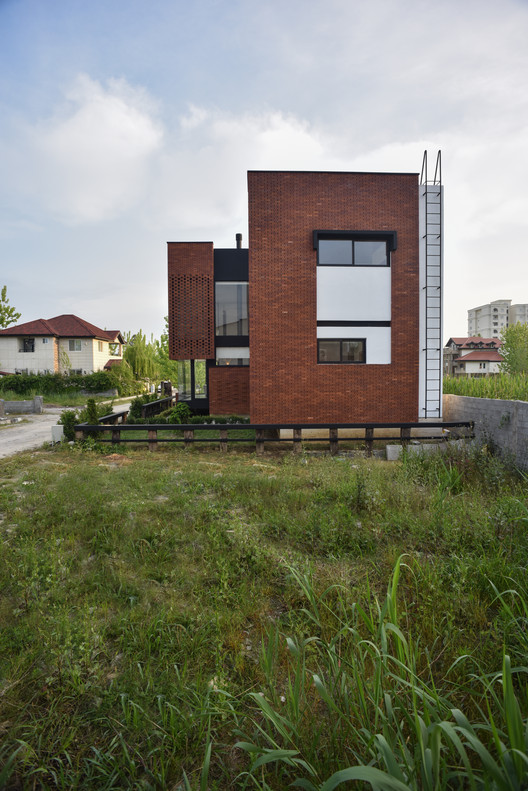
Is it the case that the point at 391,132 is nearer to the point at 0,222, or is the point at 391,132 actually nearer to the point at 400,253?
the point at 400,253

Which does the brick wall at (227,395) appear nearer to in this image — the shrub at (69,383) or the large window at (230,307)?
the large window at (230,307)

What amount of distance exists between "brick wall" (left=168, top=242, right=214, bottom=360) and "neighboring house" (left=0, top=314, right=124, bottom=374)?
84.2ft

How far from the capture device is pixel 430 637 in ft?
9.43

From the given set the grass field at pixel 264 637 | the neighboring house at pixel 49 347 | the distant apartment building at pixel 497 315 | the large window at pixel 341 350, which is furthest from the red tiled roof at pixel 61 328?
the distant apartment building at pixel 497 315

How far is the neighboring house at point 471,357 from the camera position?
69.8m

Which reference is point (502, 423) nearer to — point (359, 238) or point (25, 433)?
point (359, 238)

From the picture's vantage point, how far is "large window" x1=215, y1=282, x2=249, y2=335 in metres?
18.1

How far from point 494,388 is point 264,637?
12830mm

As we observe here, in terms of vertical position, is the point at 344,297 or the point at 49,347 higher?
the point at 49,347

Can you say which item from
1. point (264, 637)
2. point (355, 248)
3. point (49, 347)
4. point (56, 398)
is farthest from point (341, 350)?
point (49, 347)

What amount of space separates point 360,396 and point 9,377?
31307 millimetres

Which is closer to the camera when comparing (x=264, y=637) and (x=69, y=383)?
(x=264, y=637)

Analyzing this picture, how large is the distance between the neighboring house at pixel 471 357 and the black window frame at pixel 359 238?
59.2m

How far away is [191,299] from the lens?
1783 cm
